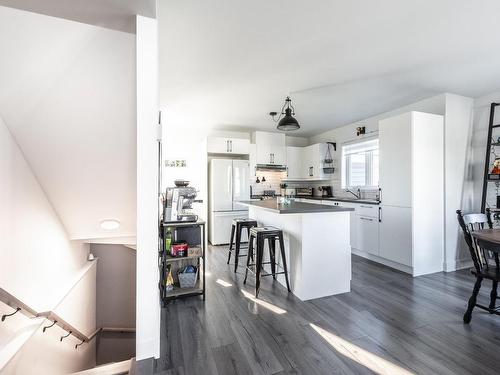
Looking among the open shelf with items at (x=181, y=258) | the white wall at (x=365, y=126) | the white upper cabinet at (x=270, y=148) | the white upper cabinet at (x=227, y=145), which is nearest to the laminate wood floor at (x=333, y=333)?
the open shelf with items at (x=181, y=258)

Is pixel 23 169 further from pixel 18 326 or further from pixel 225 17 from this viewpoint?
pixel 225 17

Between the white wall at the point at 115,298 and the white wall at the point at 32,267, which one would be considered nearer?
the white wall at the point at 32,267

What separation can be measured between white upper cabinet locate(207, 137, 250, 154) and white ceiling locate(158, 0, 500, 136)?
1127 millimetres

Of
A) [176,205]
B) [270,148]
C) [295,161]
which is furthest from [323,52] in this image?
[295,161]

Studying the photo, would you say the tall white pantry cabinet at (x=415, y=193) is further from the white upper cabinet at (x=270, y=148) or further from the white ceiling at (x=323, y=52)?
the white upper cabinet at (x=270, y=148)

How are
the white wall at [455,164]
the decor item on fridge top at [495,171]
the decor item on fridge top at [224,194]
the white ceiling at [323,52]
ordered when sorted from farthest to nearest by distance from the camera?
the decor item on fridge top at [224,194], the white wall at [455,164], the decor item on fridge top at [495,171], the white ceiling at [323,52]

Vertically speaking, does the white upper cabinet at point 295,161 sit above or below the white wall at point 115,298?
above

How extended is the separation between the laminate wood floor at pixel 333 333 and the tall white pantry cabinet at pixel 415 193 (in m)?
0.52

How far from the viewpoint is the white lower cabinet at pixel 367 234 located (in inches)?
147

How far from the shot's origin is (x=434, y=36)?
2.12 m

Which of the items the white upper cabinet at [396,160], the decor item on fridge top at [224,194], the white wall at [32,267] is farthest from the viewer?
the decor item on fridge top at [224,194]

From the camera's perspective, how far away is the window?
4.56 metres

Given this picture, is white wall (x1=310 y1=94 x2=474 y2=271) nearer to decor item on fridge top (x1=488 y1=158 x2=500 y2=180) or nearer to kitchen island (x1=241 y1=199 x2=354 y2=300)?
decor item on fridge top (x1=488 y1=158 x2=500 y2=180)

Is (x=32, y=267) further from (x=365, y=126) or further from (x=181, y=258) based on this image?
(x=365, y=126)
